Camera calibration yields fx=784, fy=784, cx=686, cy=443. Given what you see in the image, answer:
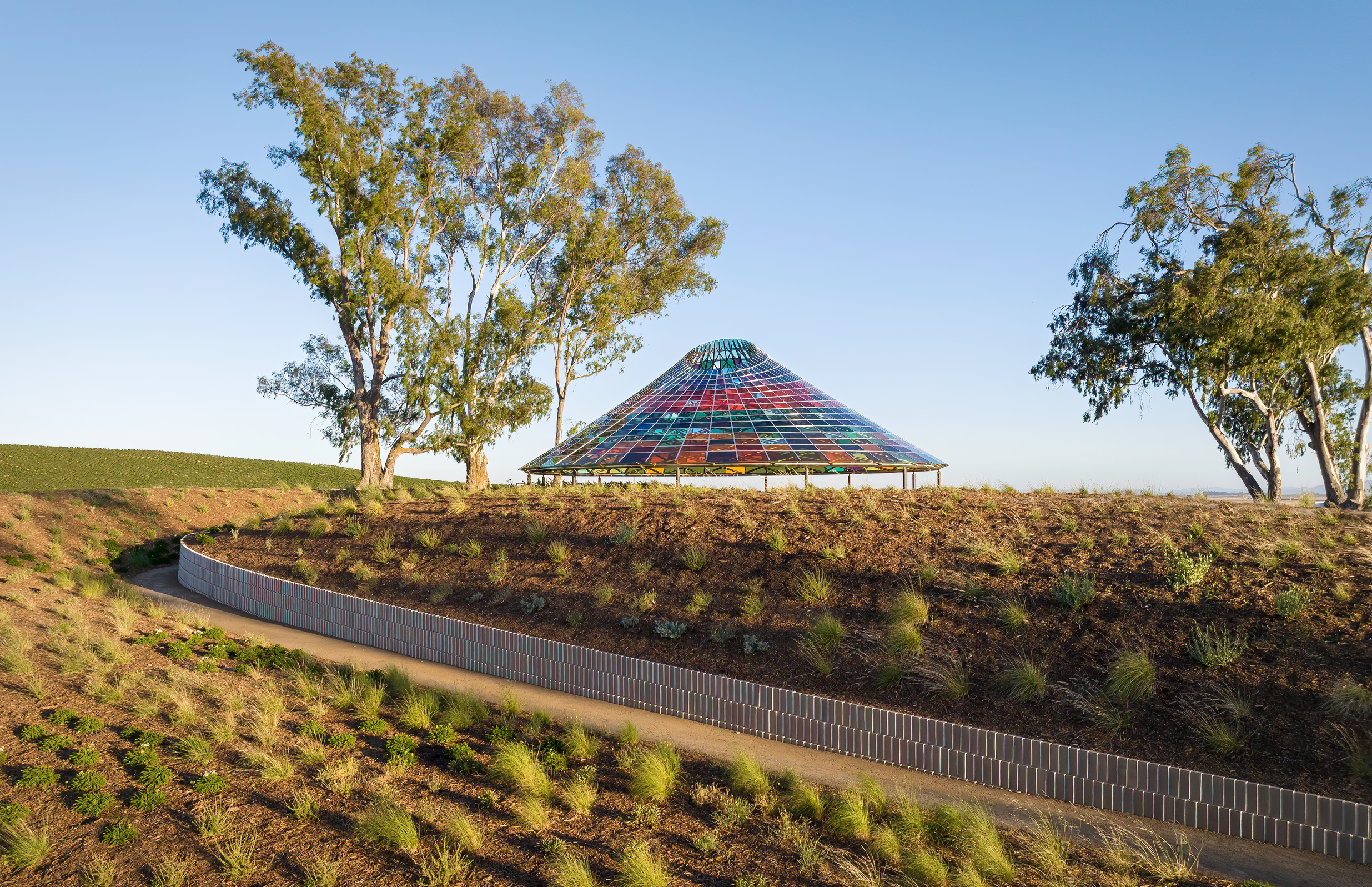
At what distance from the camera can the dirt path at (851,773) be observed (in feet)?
21.7

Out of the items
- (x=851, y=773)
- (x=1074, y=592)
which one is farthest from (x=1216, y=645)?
(x=851, y=773)

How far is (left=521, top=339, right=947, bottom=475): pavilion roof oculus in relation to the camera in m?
26.8

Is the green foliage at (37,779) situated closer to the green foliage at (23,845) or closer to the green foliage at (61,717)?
the green foliage at (23,845)

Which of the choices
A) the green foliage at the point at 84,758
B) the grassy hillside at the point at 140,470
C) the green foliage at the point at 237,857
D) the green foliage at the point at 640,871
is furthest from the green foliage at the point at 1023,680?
the grassy hillside at the point at 140,470

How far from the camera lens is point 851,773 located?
8594mm

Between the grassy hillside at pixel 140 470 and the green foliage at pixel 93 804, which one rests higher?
the grassy hillside at pixel 140 470

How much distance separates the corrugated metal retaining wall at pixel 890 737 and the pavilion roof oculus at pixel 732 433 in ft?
44.6

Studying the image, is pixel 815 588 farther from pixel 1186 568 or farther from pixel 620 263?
pixel 620 263

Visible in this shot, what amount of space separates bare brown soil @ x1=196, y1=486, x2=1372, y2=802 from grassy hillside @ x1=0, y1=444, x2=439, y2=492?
27872mm

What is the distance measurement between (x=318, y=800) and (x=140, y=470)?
4751 centimetres

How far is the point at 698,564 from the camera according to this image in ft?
43.5

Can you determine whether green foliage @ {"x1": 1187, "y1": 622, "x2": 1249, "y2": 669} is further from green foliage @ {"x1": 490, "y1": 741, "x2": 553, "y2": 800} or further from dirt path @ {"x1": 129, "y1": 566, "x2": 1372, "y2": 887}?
green foliage @ {"x1": 490, "y1": 741, "x2": 553, "y2": 800}

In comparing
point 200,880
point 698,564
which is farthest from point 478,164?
point 200,880

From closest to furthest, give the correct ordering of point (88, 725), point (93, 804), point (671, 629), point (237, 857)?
point (237, 857), point (93, 804), point (88, 725), point (671, 629)
